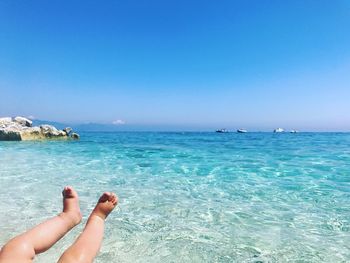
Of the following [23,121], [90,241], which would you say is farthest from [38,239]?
[23,121]

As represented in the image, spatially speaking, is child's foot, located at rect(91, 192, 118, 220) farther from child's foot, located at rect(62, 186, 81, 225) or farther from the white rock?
the white rock

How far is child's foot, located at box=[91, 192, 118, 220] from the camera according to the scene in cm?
322

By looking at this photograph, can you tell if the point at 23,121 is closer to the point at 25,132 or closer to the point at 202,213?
the point at 25,132

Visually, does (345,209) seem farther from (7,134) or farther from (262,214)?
(7,134)

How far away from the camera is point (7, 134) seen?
34.7 meters

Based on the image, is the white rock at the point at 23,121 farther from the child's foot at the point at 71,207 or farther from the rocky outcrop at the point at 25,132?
the child's foot at the point at 71,207

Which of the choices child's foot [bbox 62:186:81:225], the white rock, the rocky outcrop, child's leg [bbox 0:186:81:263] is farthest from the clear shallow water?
the white rock

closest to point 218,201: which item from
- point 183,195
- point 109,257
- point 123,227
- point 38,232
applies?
point 183,195

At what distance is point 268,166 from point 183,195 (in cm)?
693

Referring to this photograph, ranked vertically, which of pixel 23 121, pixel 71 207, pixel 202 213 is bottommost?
pixel 202 213

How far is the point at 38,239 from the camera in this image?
103 inches

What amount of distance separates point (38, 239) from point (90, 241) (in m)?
0.42

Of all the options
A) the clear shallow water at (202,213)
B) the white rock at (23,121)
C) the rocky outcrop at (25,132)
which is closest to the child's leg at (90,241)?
the clear shallow water at (202,213)

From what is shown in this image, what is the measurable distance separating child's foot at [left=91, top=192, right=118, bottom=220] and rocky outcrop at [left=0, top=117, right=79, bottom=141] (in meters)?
35.2
